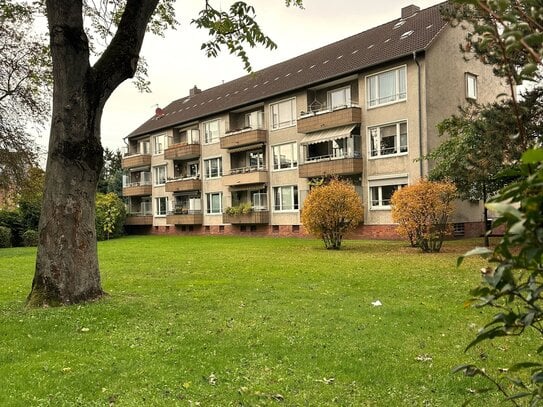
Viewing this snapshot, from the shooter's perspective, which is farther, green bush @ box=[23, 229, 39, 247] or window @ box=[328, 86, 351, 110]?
green bush @ box=[23, 229, 39, 247]

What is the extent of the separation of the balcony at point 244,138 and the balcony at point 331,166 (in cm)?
538

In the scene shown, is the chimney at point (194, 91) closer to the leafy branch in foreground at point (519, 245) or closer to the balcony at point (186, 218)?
the balcony at point (186, 218)

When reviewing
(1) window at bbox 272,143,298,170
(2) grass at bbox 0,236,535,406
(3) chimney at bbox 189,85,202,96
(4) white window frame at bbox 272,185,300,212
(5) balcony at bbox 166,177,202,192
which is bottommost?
(2) grass at bbox 0,236,535,406

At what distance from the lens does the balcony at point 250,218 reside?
37.4 metres

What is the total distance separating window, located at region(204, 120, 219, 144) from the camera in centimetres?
4331

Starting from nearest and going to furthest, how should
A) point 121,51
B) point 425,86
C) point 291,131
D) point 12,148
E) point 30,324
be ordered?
point 30,324 → point 121,51 → point 12,148 → point 425,86 → point 291,131

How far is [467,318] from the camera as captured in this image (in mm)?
7461

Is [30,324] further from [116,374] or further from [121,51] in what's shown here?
[121,51]

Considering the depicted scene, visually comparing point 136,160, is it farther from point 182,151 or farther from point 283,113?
point 283,113

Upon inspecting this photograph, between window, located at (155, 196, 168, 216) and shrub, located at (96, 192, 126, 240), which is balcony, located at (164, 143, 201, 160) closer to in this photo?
window, located at (155, 196, 168, 216)

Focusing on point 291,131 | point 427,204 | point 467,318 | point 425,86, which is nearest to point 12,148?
point 291,131

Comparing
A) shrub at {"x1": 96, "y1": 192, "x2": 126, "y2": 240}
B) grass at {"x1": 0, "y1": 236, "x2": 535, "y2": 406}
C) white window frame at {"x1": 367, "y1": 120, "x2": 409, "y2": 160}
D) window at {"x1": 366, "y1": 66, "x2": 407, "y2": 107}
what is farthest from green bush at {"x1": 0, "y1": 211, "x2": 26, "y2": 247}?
grass at {"x1": 0, "y1": 236, "x2": 535, "y2": 406}

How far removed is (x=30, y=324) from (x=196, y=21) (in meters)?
6.39

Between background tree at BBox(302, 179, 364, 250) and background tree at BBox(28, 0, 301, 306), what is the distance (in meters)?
14.3
